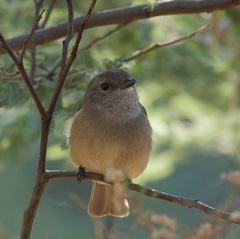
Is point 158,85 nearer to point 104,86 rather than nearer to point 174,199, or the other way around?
point 104,86

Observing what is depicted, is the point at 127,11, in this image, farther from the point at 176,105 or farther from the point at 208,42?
the point at 176,105

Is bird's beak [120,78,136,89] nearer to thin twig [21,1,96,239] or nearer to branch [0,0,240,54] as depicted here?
branch [0,0,240,54]

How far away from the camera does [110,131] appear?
3457 millimetres

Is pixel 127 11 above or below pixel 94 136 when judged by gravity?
above

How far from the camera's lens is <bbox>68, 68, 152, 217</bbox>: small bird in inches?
134

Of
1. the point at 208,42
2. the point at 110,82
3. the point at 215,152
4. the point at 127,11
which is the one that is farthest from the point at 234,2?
the point at 215,152

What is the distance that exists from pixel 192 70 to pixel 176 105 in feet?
2.09

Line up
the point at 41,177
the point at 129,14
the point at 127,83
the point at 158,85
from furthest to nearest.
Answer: the point at 158,85 → the point at 127,83 → the point at 129,14 → the point at 41,177

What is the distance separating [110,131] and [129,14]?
25.4 inches

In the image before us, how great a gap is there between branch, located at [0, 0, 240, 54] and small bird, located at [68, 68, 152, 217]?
1.06 ft

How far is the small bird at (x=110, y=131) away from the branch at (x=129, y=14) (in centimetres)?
32

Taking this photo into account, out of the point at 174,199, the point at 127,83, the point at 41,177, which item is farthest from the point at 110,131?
the point at 174,199

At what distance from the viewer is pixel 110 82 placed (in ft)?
12.0

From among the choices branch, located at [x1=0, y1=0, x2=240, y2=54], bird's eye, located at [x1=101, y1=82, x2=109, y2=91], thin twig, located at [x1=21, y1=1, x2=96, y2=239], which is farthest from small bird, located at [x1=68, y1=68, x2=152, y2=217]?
thin twig, located at [x1=21, y1=1, x2=96, y2=239]
